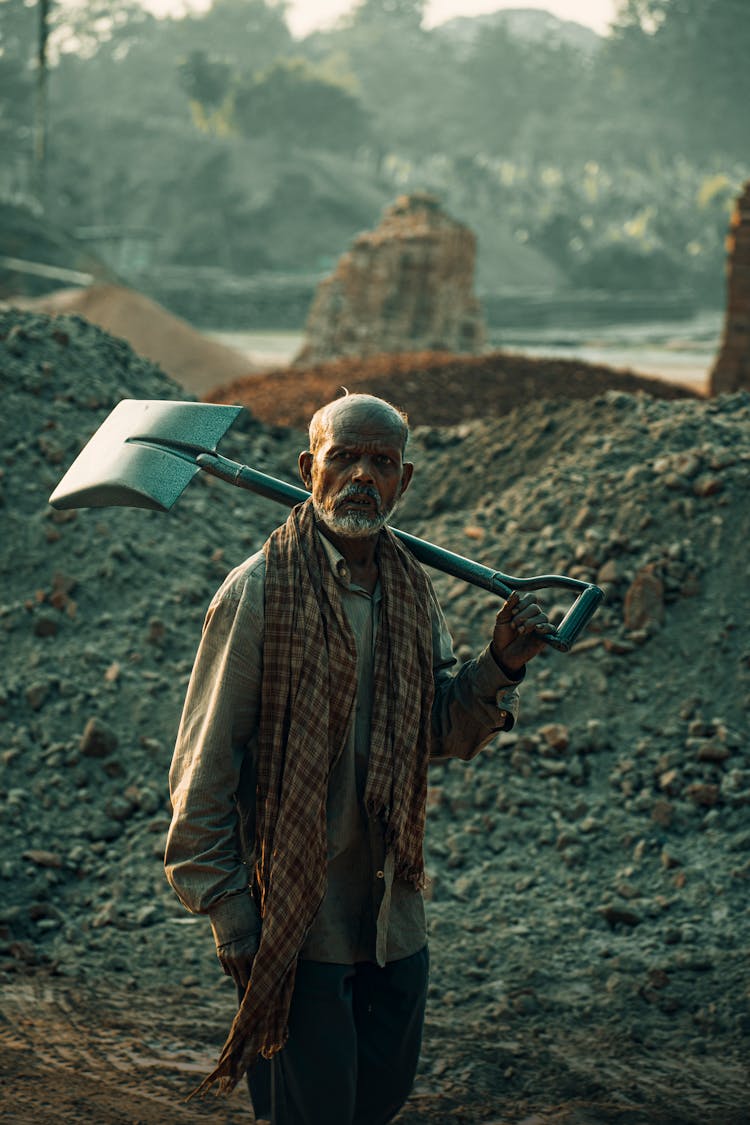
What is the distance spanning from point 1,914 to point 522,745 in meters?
2.04

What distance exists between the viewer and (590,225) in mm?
48781

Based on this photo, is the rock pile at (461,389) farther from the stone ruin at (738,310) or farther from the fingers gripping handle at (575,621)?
the fingers gripping handle at (575,621)

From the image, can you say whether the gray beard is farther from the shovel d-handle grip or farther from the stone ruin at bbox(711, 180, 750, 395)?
the stone ruin at bbox(711, 180, 750, 395)

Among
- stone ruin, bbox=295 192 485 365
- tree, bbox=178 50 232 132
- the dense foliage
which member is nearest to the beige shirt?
stone ruin, bbox=295 192 485 365

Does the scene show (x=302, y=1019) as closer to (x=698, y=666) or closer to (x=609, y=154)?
(x=698, y=666)

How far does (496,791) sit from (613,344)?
24.0 m

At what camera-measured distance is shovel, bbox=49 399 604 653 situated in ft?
8.10

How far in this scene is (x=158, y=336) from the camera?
16.8 m

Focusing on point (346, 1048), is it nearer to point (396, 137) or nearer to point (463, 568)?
point (463, 568)

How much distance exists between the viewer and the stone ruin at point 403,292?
56.2ft

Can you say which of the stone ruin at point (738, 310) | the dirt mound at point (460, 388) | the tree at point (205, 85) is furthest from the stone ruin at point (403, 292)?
the tree at point (205, 85)

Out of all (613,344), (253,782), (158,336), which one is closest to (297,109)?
(613,344)

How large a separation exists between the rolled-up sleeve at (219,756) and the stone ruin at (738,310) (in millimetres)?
8852

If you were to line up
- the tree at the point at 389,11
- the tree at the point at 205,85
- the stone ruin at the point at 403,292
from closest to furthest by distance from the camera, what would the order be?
1. the stone ruin at the point at 403,292
2. the tree at the point at 205,85
3. the tree at the point at 389,11
